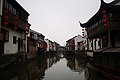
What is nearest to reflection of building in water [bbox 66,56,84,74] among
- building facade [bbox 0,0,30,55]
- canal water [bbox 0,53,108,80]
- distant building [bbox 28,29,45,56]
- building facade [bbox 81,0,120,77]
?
canal water [bbox 0,53,108,80]

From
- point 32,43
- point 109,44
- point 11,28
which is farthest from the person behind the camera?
point 32,43

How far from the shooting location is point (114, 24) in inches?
826

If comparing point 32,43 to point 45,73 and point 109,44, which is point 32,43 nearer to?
point 45,73

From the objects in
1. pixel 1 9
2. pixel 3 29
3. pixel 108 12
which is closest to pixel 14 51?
pixel 3 29

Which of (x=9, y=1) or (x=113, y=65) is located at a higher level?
(x=9, y=1)

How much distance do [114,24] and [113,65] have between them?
8837mm

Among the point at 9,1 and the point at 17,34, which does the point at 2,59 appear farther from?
the point at 17,34

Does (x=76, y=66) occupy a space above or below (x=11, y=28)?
below

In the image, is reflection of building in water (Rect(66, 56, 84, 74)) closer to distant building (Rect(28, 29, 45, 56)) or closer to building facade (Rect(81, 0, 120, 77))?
building facade (Rect(81, 0, 120, 77))

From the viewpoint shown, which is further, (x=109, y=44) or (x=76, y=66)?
(x=76, y=66)

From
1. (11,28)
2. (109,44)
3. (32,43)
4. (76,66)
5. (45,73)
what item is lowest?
(76,66)

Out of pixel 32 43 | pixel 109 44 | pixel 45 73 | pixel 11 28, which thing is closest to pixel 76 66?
pixel 109 44

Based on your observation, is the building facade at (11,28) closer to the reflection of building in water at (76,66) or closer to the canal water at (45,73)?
the canal water at (45,73)

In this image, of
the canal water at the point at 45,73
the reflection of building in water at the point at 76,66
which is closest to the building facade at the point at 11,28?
the canal water at the point at 45,73
